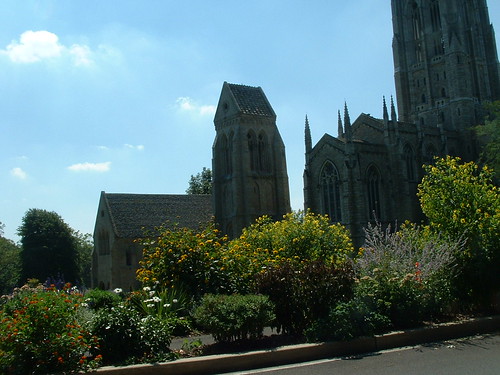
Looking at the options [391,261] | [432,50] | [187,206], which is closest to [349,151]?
[187,206]

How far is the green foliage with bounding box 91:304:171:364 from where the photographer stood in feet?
28.5

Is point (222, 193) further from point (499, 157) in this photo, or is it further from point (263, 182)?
point (499, 157)

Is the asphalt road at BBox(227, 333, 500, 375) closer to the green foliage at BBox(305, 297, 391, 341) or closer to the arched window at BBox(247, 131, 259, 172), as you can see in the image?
the green foliage at BBox(305, 297, 391, 341)

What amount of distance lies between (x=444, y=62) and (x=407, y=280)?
52037 millimetres

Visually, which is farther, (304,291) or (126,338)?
(304,291)

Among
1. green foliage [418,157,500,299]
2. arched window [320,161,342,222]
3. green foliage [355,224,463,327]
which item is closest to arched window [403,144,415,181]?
arched window [320,161,342,222]

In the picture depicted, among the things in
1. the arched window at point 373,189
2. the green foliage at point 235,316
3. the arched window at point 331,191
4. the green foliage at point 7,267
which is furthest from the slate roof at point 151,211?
the green foliage at point 235,316

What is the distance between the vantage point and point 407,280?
10984mm

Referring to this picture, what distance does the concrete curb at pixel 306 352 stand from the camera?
818 cm

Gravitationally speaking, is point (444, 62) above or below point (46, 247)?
above

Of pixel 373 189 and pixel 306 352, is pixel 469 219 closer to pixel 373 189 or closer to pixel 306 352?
pixel 306 352

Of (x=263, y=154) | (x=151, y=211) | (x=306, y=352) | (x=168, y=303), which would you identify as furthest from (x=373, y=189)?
(x=306, y=352)

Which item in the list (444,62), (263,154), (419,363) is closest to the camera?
(419,363)

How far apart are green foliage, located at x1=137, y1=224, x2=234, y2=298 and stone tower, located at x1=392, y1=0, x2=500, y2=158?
43609mm
